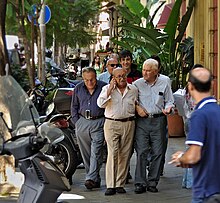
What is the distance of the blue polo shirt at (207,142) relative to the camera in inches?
207

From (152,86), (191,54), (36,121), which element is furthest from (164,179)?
(191,54)

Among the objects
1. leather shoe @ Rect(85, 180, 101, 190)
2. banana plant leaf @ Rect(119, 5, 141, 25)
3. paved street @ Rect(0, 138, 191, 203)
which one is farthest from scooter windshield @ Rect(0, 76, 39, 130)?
banana plant leaf @ Rect(119, 5, 141, 25)

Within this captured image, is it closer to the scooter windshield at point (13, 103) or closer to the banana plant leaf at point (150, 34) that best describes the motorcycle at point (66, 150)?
the scooter windshield at point (13, 103)

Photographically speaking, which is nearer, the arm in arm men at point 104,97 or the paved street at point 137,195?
the paved street at point 137,195

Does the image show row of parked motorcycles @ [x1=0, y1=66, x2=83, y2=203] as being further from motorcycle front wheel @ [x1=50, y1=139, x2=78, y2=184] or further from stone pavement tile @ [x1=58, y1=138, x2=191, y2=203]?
motorcycle front wheel @ [x1=50, y1=139, x2=78, y2=184]

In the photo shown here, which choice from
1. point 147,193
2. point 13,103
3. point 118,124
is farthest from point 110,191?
point 13,103

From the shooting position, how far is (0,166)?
32.8 ft

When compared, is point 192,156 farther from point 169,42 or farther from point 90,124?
point 169,42

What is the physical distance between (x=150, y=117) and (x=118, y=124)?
485mm

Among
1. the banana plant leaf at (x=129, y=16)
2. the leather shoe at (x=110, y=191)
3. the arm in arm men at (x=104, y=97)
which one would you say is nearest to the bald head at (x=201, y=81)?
the arm in arm men at (x=104, y=97)

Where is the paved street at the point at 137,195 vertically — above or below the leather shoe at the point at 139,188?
below

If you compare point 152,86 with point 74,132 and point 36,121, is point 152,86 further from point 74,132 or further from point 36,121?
point 36,121

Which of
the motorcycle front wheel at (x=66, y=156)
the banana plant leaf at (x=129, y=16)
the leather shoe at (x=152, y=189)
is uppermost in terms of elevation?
the banana plant leaf at (x=129, y=16)

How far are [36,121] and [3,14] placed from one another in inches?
272
